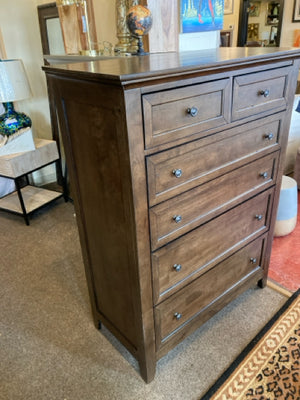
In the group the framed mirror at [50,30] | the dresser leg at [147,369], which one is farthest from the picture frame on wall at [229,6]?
the dresser leg at [147,369]

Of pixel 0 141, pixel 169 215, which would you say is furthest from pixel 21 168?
pixel 169 215

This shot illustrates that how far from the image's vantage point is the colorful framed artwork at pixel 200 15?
167 cm

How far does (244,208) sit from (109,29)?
4.45ft

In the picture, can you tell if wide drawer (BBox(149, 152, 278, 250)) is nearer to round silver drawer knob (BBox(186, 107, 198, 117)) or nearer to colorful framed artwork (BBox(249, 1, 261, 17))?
round silver drawer knob (BBox(186, 107, 198, 117))

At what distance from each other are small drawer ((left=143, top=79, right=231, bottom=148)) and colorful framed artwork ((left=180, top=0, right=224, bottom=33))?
2.79ft

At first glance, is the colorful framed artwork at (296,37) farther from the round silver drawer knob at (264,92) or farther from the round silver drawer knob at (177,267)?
the round silver drawer knob at (177,267)

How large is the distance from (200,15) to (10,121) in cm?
150

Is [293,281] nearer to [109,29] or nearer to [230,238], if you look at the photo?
[230,238]

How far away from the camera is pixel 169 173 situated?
1.02 m

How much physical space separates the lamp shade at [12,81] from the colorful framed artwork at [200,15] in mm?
1222

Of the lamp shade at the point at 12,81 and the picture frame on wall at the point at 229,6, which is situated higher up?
the picture frame on wall at the point at 229,6

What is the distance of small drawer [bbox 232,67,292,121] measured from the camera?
1.12m

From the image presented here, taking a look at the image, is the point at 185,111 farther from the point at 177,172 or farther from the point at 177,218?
the point at 177,218

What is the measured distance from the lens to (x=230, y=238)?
1.41m
